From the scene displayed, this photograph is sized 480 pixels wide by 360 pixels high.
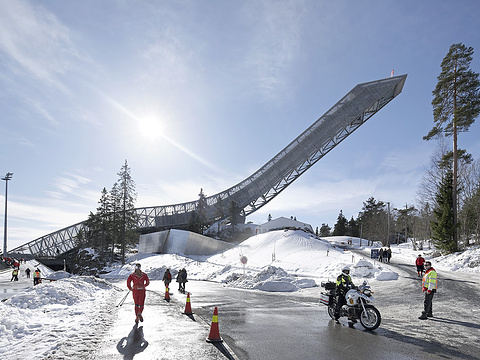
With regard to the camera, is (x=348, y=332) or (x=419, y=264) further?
(x=419, y=264)

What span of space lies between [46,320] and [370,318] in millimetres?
8419

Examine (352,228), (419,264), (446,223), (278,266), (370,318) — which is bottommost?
(352,228)

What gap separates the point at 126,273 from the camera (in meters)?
41.3

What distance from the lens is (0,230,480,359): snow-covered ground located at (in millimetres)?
6660

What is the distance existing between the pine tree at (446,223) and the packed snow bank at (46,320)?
28792 mm

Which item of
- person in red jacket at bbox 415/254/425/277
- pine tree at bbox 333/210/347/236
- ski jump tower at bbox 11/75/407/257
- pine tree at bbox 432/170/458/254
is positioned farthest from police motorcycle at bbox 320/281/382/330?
pine tree at bbox 333/210/347/236

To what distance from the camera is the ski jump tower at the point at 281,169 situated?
60.1 meters

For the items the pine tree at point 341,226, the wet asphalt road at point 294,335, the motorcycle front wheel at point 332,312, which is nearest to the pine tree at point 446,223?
the wet asphalt road at point 294,335

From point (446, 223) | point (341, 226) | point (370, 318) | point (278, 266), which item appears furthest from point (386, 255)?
point (341, 226)

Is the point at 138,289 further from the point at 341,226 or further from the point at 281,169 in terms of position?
the point at 341,226

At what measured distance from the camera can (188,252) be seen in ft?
157

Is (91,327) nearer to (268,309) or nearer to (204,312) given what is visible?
(204,312)

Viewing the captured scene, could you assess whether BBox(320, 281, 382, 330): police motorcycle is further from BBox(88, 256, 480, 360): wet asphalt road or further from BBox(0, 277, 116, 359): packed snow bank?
BBox(0, 277, 116, 359): packed snow bank

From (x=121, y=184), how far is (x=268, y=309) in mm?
46890
